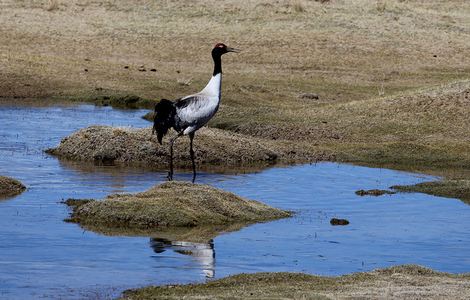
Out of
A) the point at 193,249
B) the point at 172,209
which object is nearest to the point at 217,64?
the point at 172,209

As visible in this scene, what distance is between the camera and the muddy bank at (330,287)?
1370 centimetres

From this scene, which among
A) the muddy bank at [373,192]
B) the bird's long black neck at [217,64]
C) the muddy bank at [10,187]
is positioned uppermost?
the bird's long black neck at [217,64]

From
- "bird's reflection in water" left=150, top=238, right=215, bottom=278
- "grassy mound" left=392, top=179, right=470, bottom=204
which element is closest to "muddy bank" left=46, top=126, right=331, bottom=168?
"grassy mound" left=392, top=179, right=470, bottom=204

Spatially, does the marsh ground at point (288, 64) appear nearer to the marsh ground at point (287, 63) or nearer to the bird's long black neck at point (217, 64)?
the marsh ground at point (287, 63)

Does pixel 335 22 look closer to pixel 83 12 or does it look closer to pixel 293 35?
pixel 293 35

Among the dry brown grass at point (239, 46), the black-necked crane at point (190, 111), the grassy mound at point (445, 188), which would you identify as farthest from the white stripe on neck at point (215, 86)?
the dry brown grass at point (239, 46)

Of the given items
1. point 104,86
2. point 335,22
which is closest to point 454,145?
point 104,86

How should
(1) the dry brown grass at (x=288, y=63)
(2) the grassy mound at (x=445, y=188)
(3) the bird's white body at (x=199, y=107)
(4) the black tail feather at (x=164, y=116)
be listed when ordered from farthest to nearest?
(1) the dry brown grass at (x=288, y=63) → (4) the black tail feather at (x=164, y=116) → (3) the bird's white body at (x=199, y=107) → (2) the grassy mound at (x=445, y=188)

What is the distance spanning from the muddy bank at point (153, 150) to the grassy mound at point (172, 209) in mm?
5773

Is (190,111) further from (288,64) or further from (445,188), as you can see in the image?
(288,64)

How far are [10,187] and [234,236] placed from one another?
5378 millimetres

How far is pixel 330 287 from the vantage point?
14273 millimetres

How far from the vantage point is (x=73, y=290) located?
14.2 m

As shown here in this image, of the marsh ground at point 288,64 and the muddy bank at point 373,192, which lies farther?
the marsh ground at point 288,64
